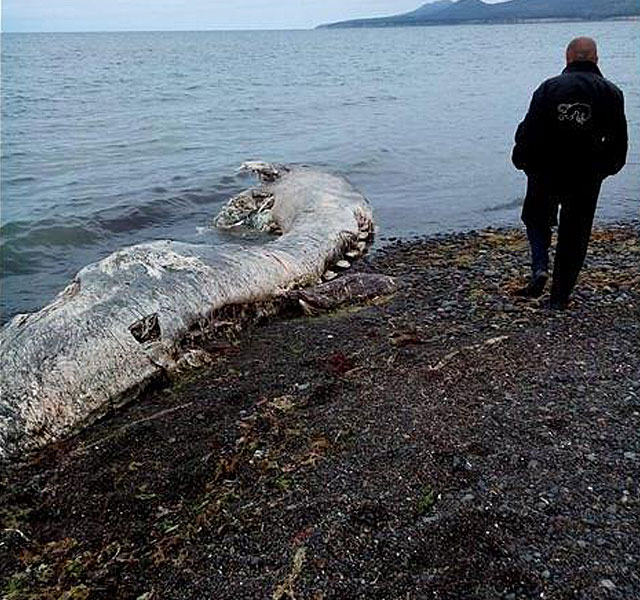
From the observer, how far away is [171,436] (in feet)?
16.3

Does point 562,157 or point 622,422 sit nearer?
point 622,422

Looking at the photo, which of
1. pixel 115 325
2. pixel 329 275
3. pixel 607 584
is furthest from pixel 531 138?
pixel 607 584

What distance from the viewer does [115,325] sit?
588 centimetres

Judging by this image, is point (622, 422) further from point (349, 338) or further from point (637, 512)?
point (349, 338)

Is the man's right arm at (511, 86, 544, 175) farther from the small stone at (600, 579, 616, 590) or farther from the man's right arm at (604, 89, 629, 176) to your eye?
the small stone at (600, 579, 616, 590)

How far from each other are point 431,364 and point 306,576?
94.1 inches

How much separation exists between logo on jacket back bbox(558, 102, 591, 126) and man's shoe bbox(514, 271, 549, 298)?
1447 millimetres

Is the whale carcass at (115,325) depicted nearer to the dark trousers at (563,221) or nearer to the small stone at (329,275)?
the small stone at (329,275)

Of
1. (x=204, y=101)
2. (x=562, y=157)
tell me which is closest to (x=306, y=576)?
(x=562, y=157)

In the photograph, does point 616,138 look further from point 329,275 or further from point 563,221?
point 329,275

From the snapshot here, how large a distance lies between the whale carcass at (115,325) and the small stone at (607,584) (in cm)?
383

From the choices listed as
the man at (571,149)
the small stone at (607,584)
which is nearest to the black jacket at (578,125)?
the man at (571,149)

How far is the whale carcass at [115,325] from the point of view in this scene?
5.34m

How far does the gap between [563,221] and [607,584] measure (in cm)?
373
